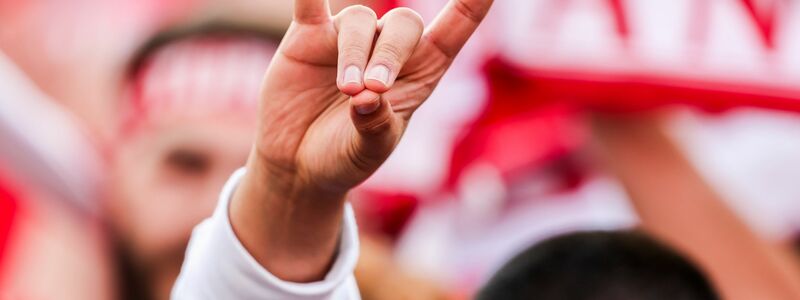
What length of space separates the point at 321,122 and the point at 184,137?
71 cm

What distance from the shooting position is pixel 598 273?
1.01m

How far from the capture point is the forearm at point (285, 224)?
865mm

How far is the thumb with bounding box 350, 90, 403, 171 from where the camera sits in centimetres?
73

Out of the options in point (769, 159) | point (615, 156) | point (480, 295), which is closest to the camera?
point (480, 295)

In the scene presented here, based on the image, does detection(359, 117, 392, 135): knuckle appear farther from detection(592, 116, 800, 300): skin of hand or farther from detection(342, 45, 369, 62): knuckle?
detection(592, 116, 800, 300): skin of hand

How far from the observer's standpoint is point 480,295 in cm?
104

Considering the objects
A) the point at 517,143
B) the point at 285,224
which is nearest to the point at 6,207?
the point at 517,143

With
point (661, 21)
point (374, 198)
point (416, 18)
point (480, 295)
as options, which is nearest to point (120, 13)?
point (374, 198)

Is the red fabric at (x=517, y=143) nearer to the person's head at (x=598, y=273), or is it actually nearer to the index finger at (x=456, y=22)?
the person's head at (x=598, y=273)

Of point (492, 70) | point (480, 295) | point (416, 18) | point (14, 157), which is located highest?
point (416, 18)

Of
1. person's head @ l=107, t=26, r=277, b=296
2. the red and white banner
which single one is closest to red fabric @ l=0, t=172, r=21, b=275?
person's head @ l=107, t=26, r=277, b=296

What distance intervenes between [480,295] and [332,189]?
0.24 meters

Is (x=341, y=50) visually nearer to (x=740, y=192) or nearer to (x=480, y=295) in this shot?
(x=480, y=295)

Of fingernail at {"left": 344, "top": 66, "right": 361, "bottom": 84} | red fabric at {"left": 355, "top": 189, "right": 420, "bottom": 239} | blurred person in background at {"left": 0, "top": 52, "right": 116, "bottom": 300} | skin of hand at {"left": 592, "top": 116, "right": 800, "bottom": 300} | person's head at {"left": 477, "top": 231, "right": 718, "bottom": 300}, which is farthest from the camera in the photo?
red fabric at {"left": 355, "top": 189, "right": 420, "bottom": 239}
